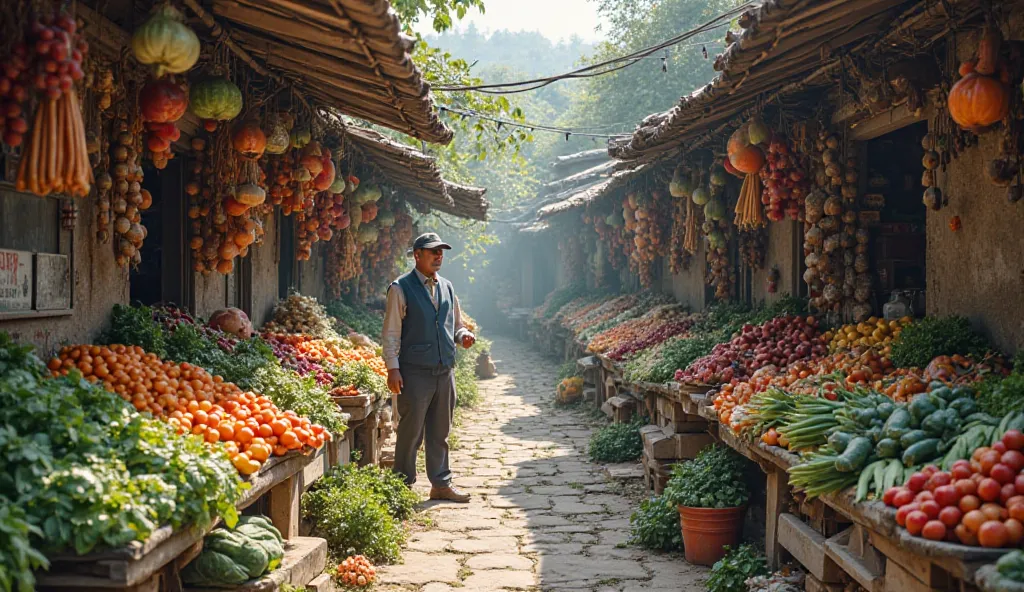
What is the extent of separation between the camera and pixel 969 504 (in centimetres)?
363

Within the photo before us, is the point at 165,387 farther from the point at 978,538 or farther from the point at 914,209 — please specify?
the point at 914,209

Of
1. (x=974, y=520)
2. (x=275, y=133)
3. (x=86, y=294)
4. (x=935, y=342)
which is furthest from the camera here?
(x=275, y=133)

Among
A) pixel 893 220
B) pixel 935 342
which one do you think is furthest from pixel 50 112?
pixel 893 220

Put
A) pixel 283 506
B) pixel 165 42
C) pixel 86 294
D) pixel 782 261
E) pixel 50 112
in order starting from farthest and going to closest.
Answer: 1. pixel 782 261
2. pixel 86 294
3. pixel 283 506
4. pixel 165 42
5. pixel 50 112

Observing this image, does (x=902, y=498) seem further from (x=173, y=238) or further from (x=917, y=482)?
(x=173, y=238)

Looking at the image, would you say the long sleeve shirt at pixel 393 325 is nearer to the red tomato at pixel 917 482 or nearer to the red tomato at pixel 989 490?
the red tomato at pixel 917 482

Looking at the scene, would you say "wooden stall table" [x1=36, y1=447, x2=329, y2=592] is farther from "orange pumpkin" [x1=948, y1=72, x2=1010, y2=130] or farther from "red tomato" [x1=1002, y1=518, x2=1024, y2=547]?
"orange pumpkin" [x1=948, y1=72, x2=1010, y2=130]

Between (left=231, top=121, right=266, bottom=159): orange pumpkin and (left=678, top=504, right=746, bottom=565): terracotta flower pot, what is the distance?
4172mm

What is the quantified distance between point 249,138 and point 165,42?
7.53 feet

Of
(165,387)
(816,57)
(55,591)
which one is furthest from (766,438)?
(55,591)

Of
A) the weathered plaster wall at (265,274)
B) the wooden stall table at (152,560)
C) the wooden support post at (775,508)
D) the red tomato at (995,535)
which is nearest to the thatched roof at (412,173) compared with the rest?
the weathered plaster wall at (265,274)

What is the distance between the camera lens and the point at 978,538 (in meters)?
3.51

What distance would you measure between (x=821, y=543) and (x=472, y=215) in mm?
13938

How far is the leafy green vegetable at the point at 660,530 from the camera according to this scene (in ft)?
23.3
